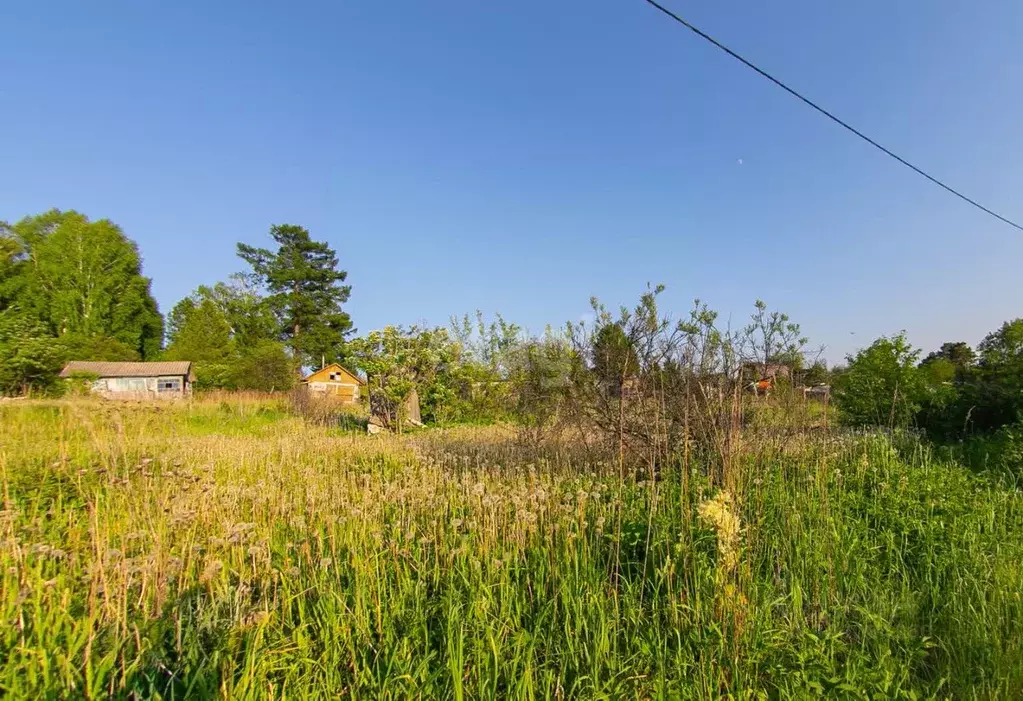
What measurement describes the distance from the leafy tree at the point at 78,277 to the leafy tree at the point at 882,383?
47.0 m

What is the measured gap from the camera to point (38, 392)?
12453 millimetres

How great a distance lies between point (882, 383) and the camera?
8641 millimetres

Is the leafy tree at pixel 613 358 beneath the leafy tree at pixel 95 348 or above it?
beneath

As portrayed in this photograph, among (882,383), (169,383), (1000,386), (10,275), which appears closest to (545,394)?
(882,383)

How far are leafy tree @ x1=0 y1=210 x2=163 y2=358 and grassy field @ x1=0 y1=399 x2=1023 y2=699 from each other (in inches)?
1765

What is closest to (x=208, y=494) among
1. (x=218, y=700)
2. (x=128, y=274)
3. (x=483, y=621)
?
(x=218, y=700)

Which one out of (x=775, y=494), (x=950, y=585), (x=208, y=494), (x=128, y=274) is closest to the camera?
(x=950, y=585)

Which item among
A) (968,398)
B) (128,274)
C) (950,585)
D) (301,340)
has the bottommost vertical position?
(950,585)

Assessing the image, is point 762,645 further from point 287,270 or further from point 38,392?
point 287,270

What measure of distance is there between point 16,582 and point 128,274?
163ft

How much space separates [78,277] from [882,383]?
51032 mm

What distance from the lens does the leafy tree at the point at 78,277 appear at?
120ft

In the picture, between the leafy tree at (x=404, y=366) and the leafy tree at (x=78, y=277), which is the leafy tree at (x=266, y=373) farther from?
the leafy tree at (x=78, y=277)

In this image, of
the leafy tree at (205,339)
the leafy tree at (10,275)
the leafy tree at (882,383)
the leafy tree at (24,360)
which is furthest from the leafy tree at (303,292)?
the leafy tree at (882,383)
